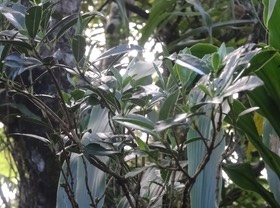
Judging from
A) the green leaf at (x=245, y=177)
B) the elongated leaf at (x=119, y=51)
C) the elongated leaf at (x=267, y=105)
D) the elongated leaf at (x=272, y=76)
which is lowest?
the green leaf at (x=245, y=177)

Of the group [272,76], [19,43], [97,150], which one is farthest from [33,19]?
[272,76]

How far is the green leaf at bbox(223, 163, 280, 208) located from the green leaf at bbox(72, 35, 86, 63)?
1.19ft

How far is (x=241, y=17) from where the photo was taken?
5.96 ft

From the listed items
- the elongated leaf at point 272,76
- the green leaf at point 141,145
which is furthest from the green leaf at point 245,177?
the green leaf at point 141,145

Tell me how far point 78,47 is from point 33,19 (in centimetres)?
6

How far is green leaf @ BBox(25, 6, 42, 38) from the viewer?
69 centimetres

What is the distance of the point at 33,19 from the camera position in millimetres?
692

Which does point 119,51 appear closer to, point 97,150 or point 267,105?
point 97,150

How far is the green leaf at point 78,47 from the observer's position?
0.71m

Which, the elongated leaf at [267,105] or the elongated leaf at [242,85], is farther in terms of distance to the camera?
the elongated leaf at [267,105]

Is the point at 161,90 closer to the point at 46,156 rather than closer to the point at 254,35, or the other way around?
the point at 46,156

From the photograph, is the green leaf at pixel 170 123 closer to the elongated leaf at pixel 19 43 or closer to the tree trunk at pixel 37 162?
the elongated leaf at pixel 19 43

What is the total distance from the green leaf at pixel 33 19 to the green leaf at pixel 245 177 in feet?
1.37

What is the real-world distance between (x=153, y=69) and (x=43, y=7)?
0.55 feet
